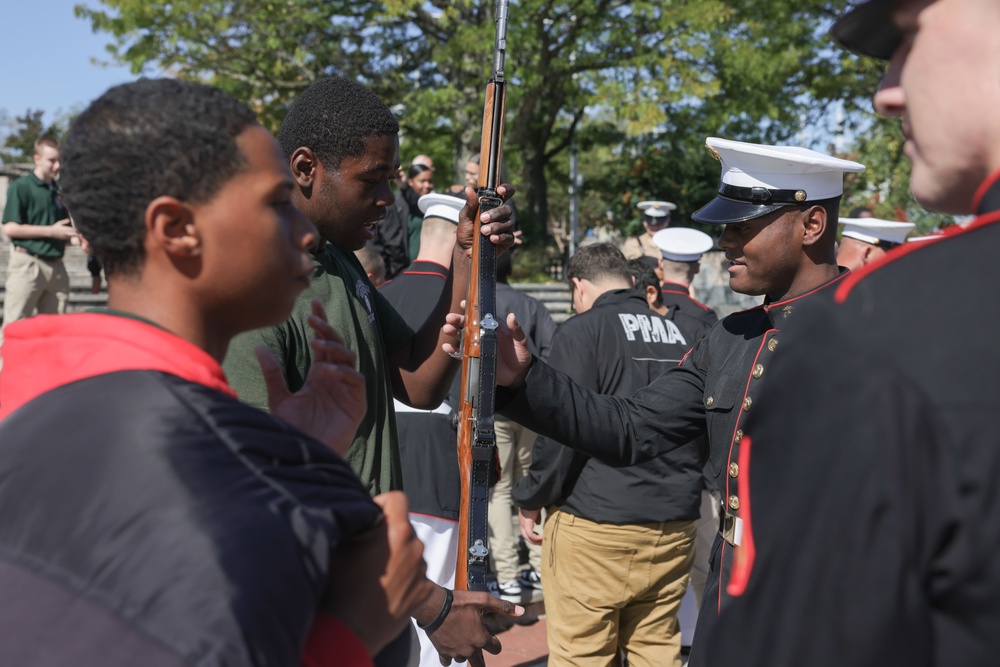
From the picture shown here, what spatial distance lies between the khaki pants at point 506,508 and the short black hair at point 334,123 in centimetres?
398

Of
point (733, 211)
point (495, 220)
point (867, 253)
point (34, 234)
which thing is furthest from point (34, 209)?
point (733, 211)

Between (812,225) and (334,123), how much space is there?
1479mm

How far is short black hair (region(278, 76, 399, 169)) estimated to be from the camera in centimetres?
287

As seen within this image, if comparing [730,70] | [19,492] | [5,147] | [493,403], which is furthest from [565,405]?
[5,147]

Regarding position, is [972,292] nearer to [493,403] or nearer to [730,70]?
[493,403]

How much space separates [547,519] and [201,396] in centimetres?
389

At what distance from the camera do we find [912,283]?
124 cm

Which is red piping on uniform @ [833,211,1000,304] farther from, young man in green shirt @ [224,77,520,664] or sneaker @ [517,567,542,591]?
sneaker @ [517,567,542,591]

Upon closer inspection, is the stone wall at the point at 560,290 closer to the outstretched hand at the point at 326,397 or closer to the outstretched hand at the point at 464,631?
the outstretched hand at the point at 464,631

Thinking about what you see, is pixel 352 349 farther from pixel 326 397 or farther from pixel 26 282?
pixel 26 282

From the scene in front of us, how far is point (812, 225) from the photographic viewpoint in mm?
3125

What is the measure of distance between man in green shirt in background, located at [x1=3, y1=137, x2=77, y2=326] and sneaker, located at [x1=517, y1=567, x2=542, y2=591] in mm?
5130

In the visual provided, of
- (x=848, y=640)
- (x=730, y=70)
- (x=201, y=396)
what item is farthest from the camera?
(x=730, y=70)

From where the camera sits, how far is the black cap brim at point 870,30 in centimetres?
146
